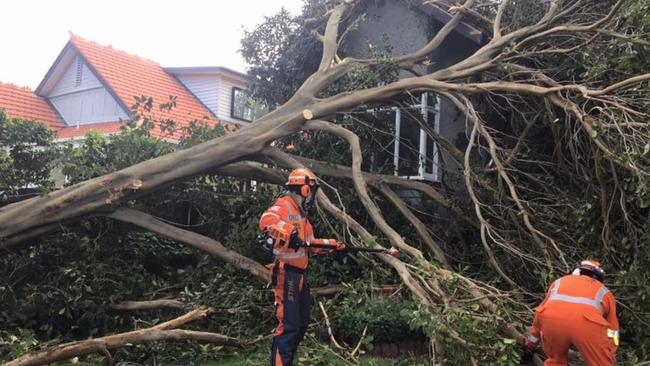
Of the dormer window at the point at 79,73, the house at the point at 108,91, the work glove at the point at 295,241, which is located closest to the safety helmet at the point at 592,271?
the work glove at the point at 295,241

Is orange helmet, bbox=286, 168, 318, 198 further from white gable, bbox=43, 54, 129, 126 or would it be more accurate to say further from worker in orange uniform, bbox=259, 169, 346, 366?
white gable, bbox=43, 54, 129, 126

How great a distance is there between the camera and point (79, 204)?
6715mm

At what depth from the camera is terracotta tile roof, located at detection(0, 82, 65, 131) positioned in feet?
57.9

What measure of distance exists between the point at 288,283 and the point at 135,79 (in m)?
15.9

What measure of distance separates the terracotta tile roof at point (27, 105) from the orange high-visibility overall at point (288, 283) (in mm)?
15039

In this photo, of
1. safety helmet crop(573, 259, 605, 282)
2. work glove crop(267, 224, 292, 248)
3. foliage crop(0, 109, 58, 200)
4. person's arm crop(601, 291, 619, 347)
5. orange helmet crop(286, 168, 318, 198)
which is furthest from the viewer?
foliage crop(0, 109, 58, 200)

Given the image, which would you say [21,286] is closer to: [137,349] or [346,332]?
[137,349]

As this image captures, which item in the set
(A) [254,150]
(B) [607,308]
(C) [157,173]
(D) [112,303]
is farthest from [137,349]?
(B) [607,308]

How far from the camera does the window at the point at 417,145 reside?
8844 millimetres

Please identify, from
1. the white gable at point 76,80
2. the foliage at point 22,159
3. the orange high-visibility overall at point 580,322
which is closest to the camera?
the orange high-visibility overall at point 580,322

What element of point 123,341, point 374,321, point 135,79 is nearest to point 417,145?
point 374,321

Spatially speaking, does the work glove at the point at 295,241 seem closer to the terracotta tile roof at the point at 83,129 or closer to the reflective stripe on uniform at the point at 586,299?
the reflective stripe on uniform at the point at 586,299

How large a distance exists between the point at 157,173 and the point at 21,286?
2123 mm

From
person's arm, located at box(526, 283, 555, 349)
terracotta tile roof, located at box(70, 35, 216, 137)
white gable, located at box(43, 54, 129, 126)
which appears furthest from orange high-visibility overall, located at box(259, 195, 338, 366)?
white gable, located at box(43, 54, 129, 126)
